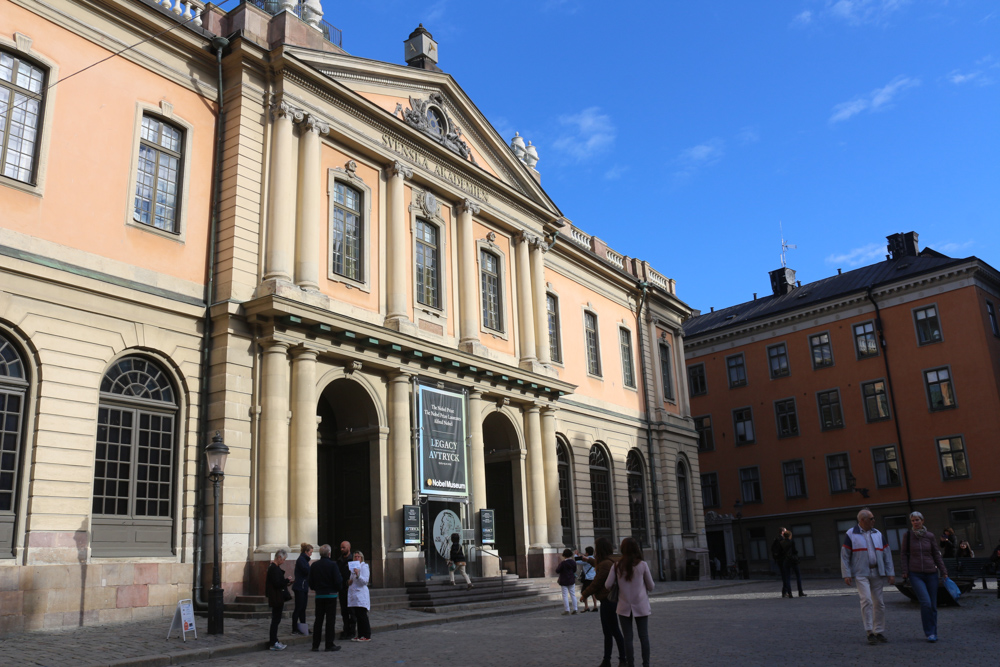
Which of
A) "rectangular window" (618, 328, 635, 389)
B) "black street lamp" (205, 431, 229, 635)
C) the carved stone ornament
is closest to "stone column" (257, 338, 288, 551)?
"black street lamp" (205, 431, 229, 635)

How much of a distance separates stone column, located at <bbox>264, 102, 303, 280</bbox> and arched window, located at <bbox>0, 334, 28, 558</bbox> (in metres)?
5.08

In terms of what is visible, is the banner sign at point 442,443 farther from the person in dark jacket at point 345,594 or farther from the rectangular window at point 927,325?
the rectangular window at point 927,325

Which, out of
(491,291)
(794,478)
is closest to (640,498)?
(491,291)

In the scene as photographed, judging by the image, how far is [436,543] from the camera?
66.5ft

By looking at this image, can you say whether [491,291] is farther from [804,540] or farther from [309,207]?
[804,540]

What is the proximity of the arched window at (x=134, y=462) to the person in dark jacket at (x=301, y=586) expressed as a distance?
349 centimetres

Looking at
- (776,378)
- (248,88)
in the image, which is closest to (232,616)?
(248,88)

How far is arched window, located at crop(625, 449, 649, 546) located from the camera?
101ft

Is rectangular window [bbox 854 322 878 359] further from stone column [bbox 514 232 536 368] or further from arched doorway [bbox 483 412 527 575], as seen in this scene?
arched doorway [bbox 483 412 527 575]

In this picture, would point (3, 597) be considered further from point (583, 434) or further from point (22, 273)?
point (583, 434)

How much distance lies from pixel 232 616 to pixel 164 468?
9.71 feet

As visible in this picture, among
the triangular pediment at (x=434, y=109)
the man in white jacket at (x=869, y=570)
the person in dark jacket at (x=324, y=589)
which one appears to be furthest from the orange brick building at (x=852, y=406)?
the person in dark jacket at (x=324, y=589)

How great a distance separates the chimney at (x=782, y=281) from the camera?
4559 cm

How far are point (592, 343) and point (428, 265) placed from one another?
1038 centimetres
